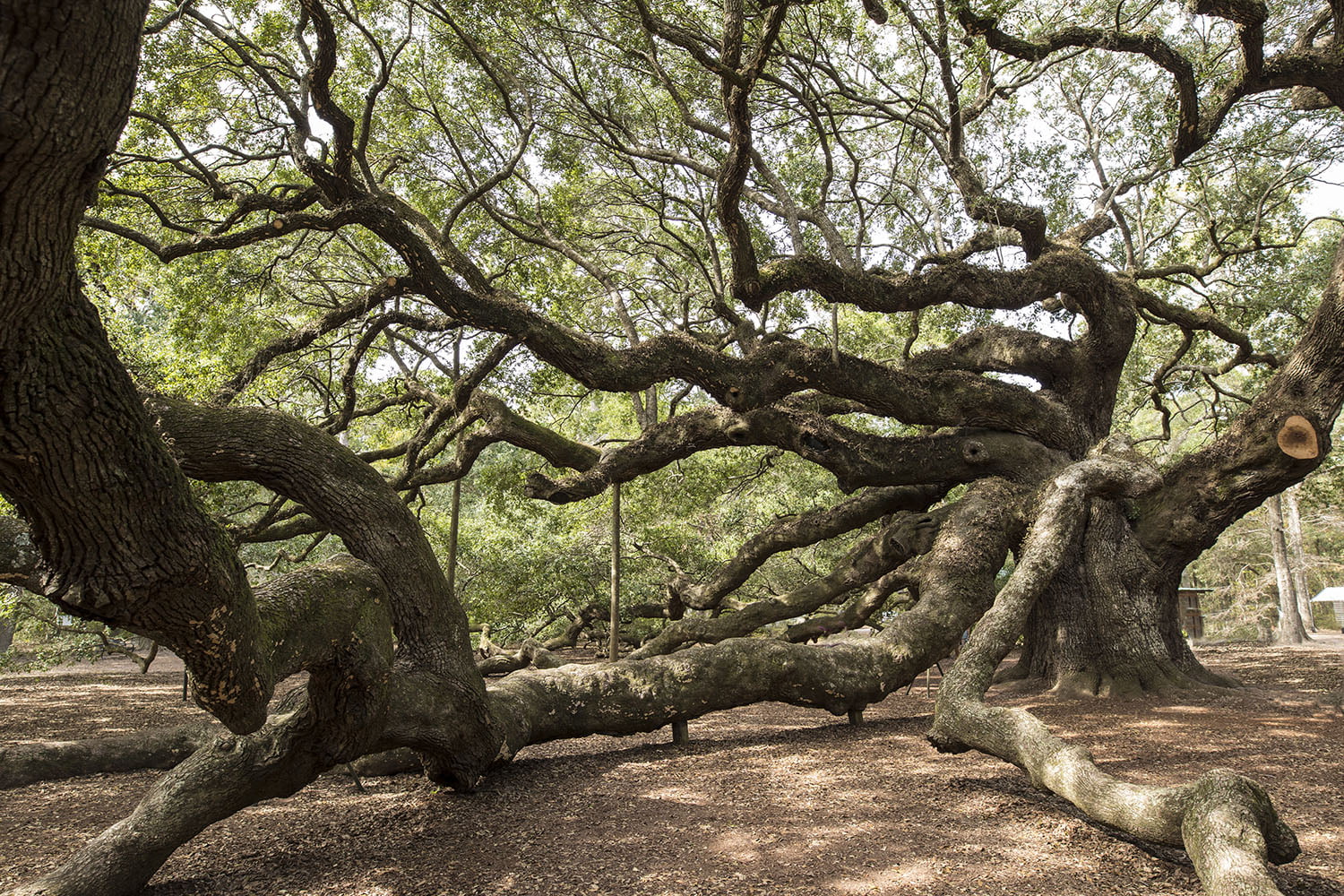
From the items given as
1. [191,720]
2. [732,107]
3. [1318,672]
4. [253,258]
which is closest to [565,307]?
[253,258]

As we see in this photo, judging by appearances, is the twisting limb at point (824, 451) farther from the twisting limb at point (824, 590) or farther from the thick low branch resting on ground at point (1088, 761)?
the thick low branch resting on ground at point (1088, 761)

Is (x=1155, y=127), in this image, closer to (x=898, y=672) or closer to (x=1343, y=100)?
(x=1343, y=100)

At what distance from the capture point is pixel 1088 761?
3727 millimetres

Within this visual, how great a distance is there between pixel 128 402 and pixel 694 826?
3.61 m

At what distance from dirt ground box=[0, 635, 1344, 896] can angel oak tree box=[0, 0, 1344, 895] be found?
368mm

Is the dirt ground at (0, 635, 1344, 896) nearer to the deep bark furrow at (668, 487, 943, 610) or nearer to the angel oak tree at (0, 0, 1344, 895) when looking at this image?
the angel oak tree at (0, 0, 1344, 895)

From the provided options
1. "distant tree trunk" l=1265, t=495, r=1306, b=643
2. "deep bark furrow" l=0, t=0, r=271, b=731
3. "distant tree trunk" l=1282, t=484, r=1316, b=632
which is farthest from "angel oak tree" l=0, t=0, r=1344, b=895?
"distant tree trunk" l=1282, t=484, r=1316, b=632

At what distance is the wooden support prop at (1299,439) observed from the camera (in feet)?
23.7

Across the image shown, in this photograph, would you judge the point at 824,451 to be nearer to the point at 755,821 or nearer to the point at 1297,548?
the point at 755,821

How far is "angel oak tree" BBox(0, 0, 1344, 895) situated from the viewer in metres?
2.37

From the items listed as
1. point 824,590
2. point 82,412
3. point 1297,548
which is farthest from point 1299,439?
point 1297,548

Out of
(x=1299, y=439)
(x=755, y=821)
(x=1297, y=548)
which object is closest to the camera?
(x=755, y=821)

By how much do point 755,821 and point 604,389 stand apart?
4214 millimetres

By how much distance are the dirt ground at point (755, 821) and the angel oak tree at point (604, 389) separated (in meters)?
0.37
